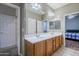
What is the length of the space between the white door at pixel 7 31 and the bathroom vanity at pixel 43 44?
0.87ft

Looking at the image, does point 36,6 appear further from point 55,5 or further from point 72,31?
point 72,31

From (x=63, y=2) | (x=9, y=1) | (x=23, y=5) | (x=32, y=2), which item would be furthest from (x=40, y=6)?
(x=9, y=1)

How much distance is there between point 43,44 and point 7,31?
0.68 metres

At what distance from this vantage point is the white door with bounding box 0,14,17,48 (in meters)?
1.46

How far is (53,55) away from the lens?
1.57 m

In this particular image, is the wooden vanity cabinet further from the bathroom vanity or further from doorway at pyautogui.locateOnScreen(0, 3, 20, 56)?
doorway at pyautogui.locateOnScreen(0, 3, 20, 56)

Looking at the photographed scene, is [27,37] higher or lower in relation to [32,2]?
lower

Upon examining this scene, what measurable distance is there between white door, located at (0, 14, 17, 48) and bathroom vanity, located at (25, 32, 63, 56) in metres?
0.26

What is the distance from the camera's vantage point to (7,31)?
149 centimetres

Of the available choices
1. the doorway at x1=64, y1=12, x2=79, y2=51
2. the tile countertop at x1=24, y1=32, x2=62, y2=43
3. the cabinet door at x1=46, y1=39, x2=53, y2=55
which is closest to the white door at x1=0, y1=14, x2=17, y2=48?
the tile countertop at x1=24, y1=32, x2=62, y2=43

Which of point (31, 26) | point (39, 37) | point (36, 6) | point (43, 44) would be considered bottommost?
point (43, 44)

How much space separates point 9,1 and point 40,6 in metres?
0.56

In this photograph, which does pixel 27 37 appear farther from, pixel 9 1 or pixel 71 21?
pixel 71 21

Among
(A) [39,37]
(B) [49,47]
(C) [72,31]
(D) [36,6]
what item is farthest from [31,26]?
(C) [72,31]
